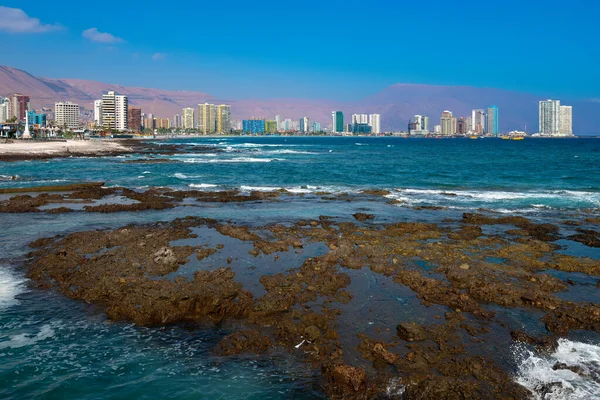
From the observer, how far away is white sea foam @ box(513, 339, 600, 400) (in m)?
7.49

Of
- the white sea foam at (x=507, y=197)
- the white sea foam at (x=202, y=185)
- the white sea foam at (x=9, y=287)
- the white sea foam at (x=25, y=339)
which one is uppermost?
the white sea foam at (x=202, y=185)

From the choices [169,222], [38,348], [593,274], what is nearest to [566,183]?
[593,274]

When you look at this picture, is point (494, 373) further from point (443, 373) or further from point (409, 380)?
point (409, 380)

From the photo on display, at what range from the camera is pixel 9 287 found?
39.5ft

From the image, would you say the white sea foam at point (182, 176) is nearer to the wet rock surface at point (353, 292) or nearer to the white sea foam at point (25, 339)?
the wet rock surface at point (353, 292)

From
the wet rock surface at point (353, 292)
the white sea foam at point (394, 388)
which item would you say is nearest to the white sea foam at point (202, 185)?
the wet rock surface at point (353, 292)

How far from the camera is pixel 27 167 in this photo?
50.7 m

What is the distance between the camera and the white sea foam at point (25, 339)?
9023 mm

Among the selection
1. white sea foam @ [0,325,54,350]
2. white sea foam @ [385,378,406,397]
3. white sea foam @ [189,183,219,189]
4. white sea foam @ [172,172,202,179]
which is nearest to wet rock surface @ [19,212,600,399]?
white sea foam @ [385,378,406,397]

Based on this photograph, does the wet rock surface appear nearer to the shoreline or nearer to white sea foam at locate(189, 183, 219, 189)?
the shoreline

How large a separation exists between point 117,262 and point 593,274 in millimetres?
13823

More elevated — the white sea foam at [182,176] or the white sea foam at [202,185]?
the white sea foam at [182,176]

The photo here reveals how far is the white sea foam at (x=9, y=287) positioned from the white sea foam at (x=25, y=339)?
1791mm

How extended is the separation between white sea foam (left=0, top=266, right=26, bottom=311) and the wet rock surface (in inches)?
18.2
